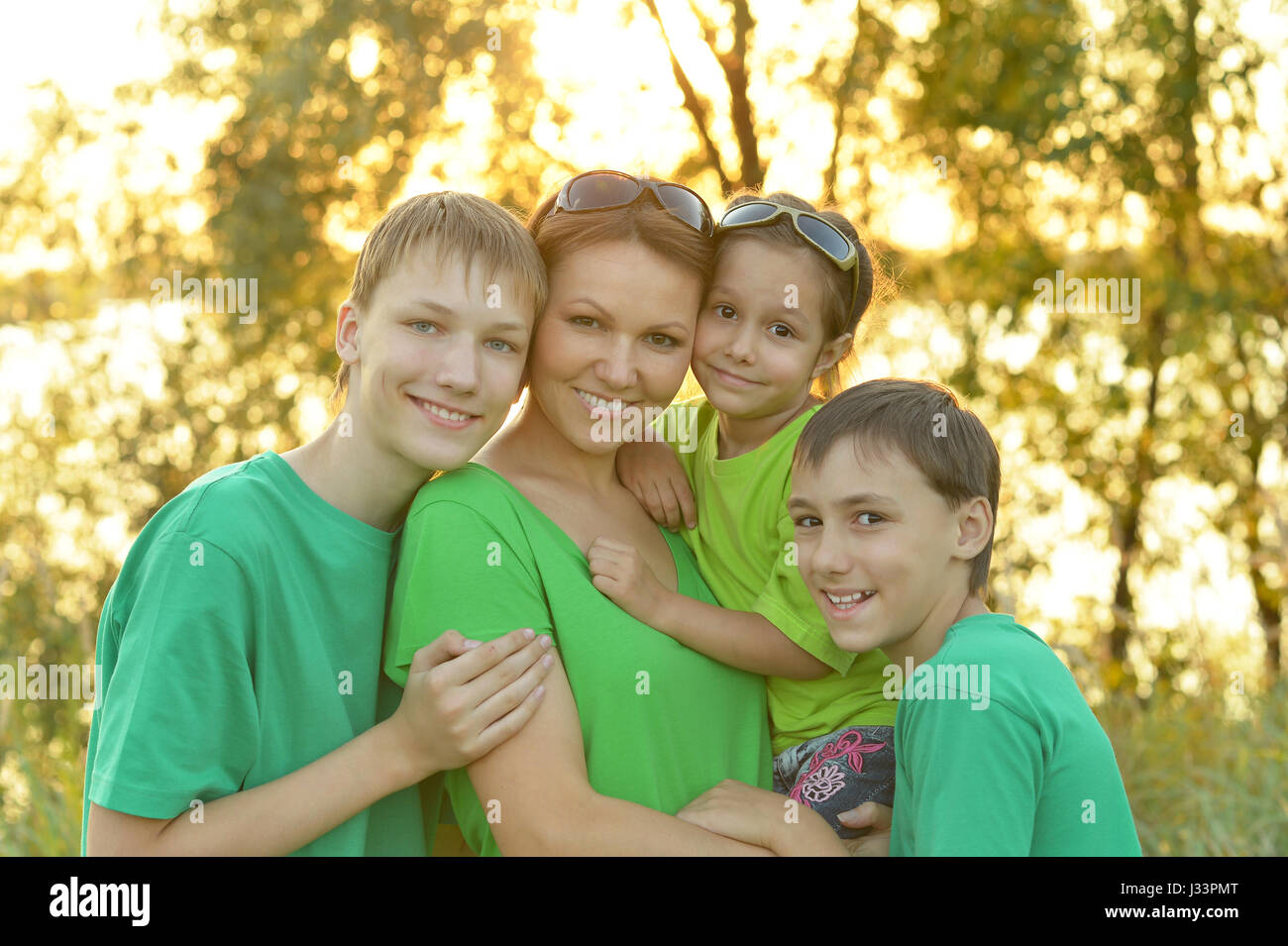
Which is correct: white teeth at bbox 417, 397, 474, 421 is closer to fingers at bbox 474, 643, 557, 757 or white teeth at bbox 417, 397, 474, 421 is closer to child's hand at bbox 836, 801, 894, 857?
fingers at bbox 474, 643, 557, 757

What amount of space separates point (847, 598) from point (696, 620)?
332mm

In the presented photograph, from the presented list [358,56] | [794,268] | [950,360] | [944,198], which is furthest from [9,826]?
[944,198]

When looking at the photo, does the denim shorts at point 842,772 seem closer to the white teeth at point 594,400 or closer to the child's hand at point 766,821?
the child's hand at point 766,821

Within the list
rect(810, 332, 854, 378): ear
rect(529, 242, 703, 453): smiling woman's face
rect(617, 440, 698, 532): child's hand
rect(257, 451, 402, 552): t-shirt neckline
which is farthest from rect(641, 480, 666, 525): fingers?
rect(257, 451, 402, 552): t-shirt neckline

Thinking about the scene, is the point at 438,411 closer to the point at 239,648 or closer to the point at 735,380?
the point at 239,648

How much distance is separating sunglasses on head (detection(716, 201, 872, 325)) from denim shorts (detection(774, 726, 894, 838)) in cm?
115

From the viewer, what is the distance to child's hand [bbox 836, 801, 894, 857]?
2543 millimetres

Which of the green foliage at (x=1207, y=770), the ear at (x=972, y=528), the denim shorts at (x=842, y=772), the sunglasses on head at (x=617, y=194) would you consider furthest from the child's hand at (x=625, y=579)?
the green foliage at (x=1207, y=770)

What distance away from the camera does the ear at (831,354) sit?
3.15 m

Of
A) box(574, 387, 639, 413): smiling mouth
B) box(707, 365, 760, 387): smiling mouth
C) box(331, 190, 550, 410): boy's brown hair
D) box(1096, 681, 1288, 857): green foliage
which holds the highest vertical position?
box(331, 190, 550, 410): boy's brown hair

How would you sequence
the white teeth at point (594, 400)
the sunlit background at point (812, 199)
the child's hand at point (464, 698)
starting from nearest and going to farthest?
the child's hand at point (464, 698) → the white teeth at point (594, 400) → the sunlit background at point (812, 199)

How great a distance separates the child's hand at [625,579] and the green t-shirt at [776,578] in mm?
295

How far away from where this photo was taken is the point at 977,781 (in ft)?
7.03
